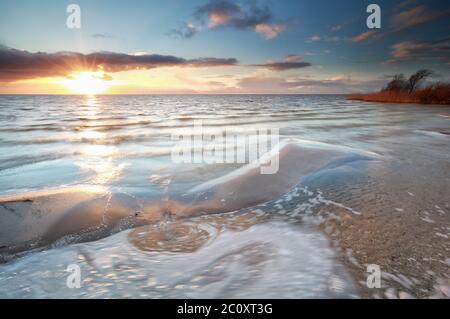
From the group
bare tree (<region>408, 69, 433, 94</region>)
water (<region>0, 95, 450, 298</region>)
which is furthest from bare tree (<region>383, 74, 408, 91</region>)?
water (<region>0, 95, 450, 298</region>)

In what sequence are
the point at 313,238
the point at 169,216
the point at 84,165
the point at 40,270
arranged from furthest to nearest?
the point at 84,165 < the point at 169,216 < the point at 313,238 < the point at 40,270

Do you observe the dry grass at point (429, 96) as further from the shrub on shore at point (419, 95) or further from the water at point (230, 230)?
the water at point (230, 230)

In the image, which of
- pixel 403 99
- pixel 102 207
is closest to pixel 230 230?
pixel 102 207

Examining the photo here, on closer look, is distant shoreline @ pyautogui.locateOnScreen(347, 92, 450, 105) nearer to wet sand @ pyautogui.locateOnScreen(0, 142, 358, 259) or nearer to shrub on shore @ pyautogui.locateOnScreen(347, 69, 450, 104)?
shrub on shore @ pyautogui.locateOnScreen(347, 69, 450, 104)

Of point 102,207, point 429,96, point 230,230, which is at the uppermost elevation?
point 429,96

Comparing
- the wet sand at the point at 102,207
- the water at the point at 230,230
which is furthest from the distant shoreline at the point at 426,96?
the wet sand at the point at 102,207

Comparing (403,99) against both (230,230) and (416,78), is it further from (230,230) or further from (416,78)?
(230,230)

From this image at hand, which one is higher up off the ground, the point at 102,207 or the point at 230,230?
the point at 102,207

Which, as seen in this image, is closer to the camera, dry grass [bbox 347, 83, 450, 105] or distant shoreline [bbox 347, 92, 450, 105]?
dry grass [bbox 347, 83, 450, 105]

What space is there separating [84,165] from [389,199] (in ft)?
24.2

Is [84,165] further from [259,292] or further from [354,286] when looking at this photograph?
[354,286]

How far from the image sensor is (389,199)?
4535 mm
